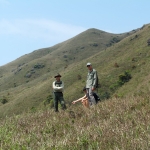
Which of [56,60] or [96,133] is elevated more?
[96,133]

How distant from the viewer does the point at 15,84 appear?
4407 inches

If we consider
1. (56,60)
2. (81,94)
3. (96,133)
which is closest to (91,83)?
(96,133)

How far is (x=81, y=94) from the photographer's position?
5300cm

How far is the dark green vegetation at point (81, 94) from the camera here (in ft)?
13.4

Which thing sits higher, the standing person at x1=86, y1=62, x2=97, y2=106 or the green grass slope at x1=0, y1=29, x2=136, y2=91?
the standing person at x1=86, y1=62, x2=97, y2=106

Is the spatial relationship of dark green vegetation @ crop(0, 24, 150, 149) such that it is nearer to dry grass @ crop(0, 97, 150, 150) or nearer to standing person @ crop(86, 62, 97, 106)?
dry grass @ crop(0, 97, 150, 150)

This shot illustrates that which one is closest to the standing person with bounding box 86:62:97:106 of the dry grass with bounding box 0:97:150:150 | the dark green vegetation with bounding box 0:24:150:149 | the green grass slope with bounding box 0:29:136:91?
the dark green vegetation with bounding box 0:24:150:149

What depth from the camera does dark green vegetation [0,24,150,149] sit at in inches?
161

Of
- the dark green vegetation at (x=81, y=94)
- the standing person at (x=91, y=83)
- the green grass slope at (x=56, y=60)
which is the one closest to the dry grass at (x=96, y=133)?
the dark green vegetation at (x=81, y=94)

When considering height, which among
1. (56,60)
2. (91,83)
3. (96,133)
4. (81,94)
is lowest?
(81,94)

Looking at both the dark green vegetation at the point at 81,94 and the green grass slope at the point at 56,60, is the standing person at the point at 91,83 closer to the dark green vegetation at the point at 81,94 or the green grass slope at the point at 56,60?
the dark green vegetation at the point at 81,94

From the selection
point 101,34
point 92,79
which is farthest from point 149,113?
point 101,34

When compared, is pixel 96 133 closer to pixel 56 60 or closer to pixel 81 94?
pixel 81 94

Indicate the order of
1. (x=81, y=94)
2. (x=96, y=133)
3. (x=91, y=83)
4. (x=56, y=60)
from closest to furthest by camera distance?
(x=96, y=133) → (x=91, y=83) → (x=81, y=94) → (x=56, y=60)
